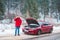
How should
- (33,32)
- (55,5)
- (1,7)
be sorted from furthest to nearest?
(55,5)
(1,7)
(33,32)

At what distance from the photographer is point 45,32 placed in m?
22.2

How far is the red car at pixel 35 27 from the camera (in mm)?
20367

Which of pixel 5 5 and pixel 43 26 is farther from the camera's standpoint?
pixel 5 5

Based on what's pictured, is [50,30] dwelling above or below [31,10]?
below

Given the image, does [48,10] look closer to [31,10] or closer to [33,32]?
[31,10]

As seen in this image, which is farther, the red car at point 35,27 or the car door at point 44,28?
the car door at point 44,28

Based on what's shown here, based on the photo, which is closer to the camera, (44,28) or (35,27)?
→ (35,27)

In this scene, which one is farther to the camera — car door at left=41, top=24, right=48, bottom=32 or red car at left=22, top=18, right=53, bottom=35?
car door at left=41, top=24, right=48, bottom=32

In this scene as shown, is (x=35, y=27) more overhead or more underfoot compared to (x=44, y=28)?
more overhead

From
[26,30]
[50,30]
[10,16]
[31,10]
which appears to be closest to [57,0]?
[31,10]

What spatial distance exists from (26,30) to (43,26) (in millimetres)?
1856

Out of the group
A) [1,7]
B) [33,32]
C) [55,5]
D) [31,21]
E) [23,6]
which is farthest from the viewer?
[55,5]

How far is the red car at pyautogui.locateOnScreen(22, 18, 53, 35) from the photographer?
2037cm

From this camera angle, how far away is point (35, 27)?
818 inches
